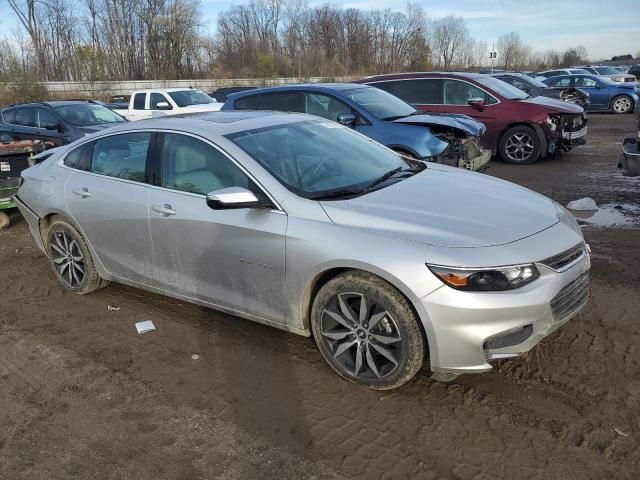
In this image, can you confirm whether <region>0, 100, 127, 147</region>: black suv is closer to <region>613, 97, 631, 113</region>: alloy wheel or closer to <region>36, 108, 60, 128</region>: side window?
<region>36, 108, 60, 128</region>: side window

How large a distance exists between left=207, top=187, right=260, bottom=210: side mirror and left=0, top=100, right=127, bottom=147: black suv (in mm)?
8463

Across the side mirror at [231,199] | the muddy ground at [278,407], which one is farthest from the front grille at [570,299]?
the side mirror at [231,199]

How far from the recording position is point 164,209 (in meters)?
3.98

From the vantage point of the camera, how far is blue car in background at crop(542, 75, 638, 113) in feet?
64.7

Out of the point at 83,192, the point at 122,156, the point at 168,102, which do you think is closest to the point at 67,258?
the point at 83,192

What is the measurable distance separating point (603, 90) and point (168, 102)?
1539 centimetres

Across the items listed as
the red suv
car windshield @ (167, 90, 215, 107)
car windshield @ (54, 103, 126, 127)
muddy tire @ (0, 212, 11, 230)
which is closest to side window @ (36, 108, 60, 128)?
car windshield @ (54, 103, 126, 127)

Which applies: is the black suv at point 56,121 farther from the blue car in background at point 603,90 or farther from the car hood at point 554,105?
the blue car in background at point 603,90

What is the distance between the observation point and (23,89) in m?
28.5

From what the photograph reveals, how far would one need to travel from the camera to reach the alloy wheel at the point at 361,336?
317cm

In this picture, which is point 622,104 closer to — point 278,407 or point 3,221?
point 3,221

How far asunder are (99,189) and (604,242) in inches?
196

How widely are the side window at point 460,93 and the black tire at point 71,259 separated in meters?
8.10

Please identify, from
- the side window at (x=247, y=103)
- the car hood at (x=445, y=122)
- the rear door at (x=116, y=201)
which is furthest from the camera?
the side window at (x=247, y=103)
